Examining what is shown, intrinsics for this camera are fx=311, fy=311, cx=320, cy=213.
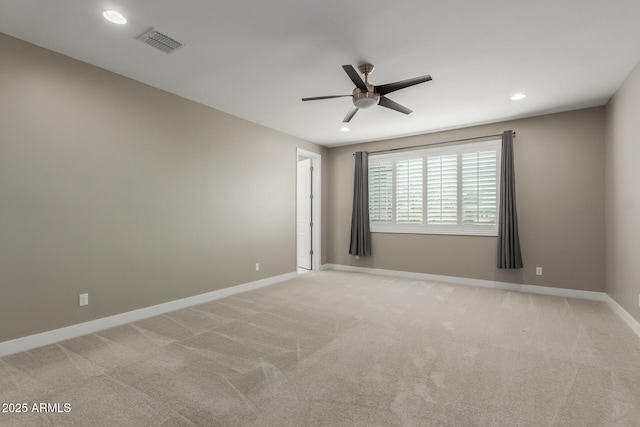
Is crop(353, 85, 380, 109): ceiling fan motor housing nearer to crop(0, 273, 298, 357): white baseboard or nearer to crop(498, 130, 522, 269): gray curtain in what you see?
crop(498, 130, 522, 269): gray curtain

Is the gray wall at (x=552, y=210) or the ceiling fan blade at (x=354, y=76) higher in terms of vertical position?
the ceiling fan blade at (x=354, y=76)

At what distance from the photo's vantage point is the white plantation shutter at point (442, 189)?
18.1 ft

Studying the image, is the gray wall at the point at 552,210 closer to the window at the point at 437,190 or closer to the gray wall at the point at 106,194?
the window at the point at 437,190

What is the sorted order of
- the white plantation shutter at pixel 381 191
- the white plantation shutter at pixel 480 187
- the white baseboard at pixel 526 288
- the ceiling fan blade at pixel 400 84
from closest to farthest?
1. the ceiling fan blade at pixel 400 84
2. the white baseboard at pixel 526 288
3. the white plantation shutter at pixel 480 187
4. the white plantation shutter at pixel 381 191

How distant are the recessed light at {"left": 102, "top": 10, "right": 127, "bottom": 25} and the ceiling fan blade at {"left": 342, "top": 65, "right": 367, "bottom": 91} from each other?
1.79 meters

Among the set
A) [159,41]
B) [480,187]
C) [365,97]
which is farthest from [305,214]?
[159,41]

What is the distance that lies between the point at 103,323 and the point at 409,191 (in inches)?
201

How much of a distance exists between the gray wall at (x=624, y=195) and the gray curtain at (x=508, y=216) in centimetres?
108

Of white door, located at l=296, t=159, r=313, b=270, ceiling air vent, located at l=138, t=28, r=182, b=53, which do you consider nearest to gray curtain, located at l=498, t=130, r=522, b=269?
white door, located at l=296, t=159, r=313, b=270

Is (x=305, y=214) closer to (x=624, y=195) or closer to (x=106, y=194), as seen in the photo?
(x=106, y=194)

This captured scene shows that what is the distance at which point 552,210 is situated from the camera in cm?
470

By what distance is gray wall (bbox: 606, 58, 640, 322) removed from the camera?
10.5 ft

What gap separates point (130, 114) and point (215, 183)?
135 centimetres

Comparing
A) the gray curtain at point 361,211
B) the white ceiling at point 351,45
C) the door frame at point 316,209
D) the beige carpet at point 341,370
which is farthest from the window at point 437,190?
the beige carpet at point 341,370
